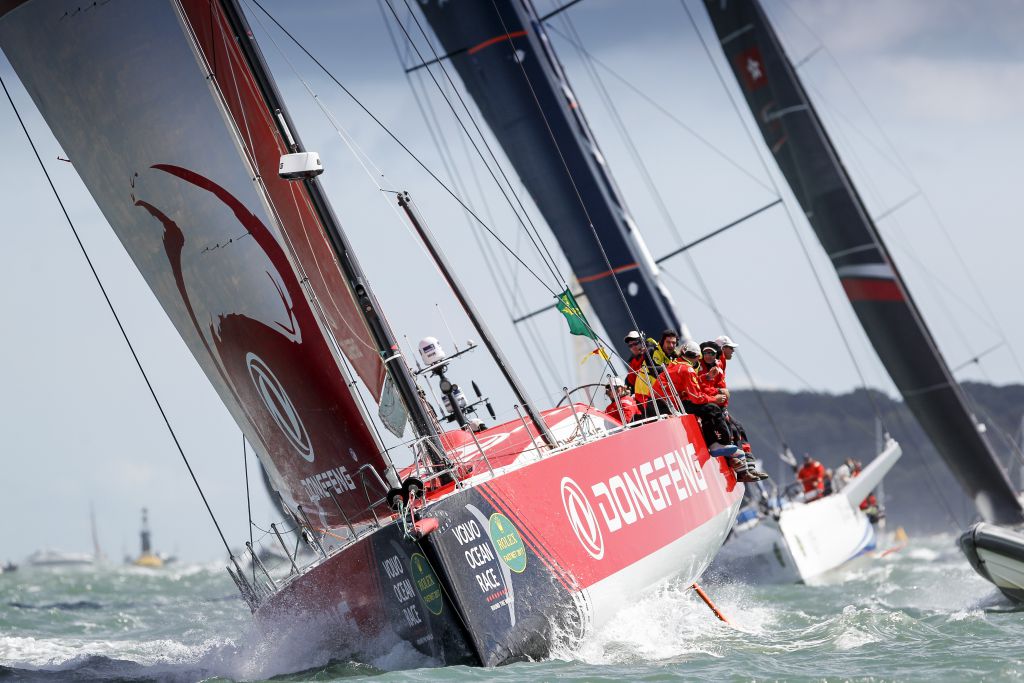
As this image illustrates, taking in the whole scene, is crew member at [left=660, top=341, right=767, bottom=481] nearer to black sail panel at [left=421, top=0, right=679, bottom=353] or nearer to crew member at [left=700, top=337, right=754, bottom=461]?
crew member at [left=700, top=337, right=754, bottom=461]

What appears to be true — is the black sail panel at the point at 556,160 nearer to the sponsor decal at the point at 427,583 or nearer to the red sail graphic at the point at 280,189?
the red sail graphic at the point at 280,189

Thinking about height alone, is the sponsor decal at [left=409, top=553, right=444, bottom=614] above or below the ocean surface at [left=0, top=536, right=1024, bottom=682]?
above

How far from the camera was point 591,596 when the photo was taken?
6223 mm

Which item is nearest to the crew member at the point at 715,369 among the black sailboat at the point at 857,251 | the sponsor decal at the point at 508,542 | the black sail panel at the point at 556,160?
the sponsor decal at the point at 508,542

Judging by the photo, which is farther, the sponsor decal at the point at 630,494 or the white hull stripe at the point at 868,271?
the white hull stripe at the point at 868,271

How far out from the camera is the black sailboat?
39.0 feet

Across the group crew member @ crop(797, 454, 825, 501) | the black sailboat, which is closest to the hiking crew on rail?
the black sailboat

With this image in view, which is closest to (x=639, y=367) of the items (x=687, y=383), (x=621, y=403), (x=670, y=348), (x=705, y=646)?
(x=670, y=348)

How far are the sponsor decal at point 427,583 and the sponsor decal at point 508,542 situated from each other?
1.06 feet

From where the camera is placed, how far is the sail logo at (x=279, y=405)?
6957 millimetres

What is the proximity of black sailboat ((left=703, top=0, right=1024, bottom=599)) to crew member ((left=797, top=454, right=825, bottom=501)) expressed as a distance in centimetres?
202

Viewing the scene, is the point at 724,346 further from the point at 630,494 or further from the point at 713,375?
the point at 630,494

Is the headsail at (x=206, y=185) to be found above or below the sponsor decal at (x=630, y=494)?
above

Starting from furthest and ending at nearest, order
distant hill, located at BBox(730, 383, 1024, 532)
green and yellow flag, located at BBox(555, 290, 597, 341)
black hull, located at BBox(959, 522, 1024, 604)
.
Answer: distant hill, located at BBox(730, 383, 1024, 532) → black hull, located at BBox(959, 522, 1024, 604) → green and yellow flag, located at BBox(555, 290, 597, 341)
